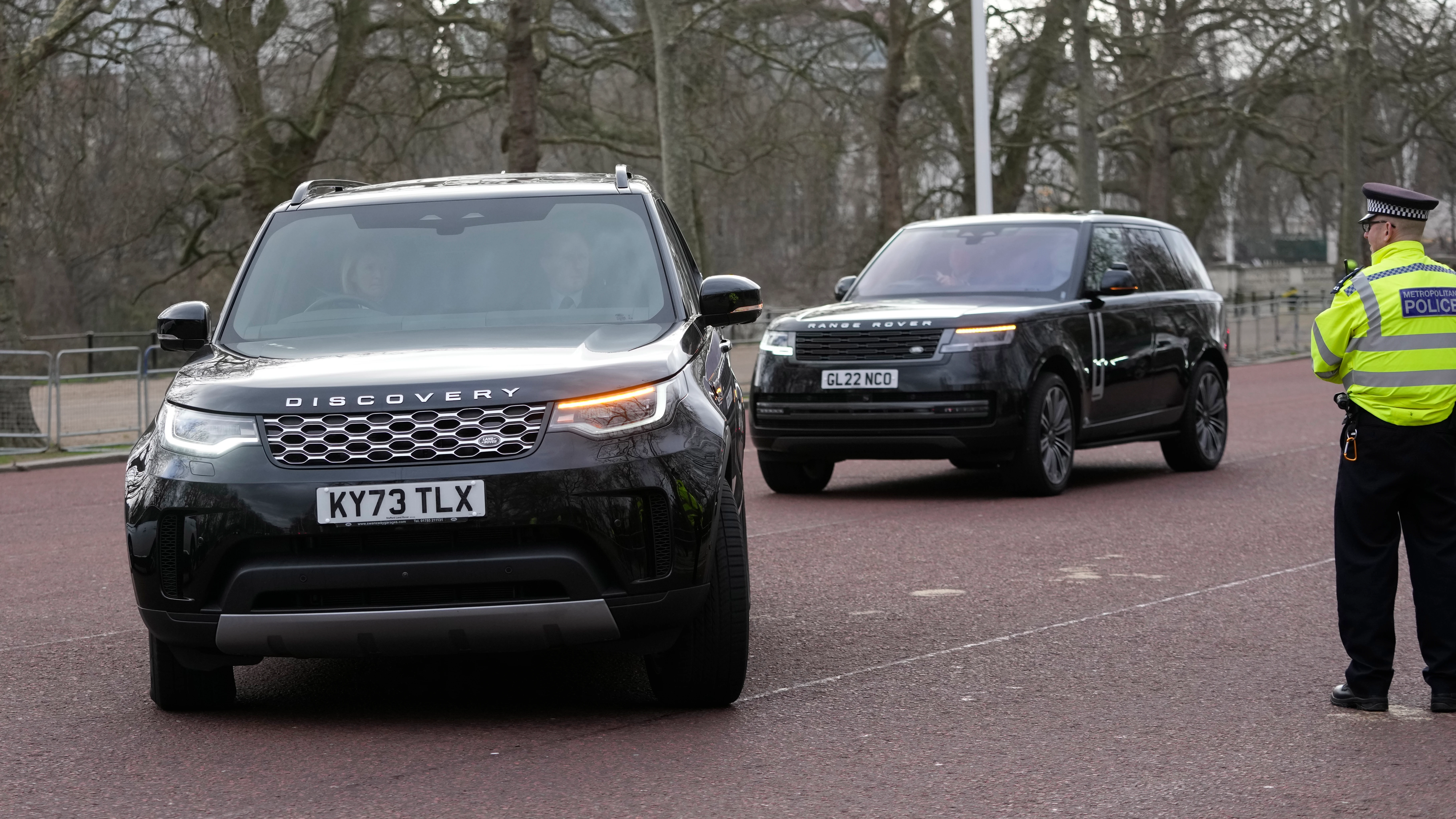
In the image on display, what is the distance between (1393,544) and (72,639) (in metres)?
5.15

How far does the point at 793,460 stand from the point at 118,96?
15.3 metres

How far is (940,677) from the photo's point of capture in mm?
6531

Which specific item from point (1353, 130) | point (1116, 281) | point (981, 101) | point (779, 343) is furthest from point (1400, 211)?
point (1353, 130)

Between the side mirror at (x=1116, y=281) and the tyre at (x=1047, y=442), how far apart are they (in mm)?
804

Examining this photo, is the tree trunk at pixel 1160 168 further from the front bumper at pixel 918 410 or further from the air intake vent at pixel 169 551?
the air intake vent at pixel 169 551

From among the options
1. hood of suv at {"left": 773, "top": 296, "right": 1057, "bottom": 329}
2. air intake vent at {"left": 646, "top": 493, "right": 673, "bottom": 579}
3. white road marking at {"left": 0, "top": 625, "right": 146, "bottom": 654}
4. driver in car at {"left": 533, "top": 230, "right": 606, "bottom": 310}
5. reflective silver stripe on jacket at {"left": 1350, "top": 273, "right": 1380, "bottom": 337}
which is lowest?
white road marking at {"left": 0, "top": 625, "right": 146, "bottom": 654}

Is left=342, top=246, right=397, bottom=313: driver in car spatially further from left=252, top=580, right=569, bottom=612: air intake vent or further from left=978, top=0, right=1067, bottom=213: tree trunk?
left=978, top=0, right=1067, bottom=213: tree trunk

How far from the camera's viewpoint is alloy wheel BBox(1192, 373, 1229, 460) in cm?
1405

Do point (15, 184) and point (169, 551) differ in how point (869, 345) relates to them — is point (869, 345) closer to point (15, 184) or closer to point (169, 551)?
point (169, 551)

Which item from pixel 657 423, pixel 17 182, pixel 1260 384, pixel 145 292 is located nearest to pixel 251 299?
pixel 657 423

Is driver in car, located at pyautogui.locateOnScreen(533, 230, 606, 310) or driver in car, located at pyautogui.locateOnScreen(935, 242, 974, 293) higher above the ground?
driver in car, located at pyautogui.locateOnScreen(533, 230, 606, 310)

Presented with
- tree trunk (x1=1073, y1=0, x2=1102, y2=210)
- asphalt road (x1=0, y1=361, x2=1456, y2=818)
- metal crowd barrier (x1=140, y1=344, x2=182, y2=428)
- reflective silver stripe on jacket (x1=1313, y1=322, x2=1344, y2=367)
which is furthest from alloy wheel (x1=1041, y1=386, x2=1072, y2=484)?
tree trunk (x1=1073, y1=0, x2=1102, y2=210)

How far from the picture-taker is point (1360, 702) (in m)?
5.90

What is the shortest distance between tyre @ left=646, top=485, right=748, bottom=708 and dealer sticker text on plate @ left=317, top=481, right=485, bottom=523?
79 centimetres
